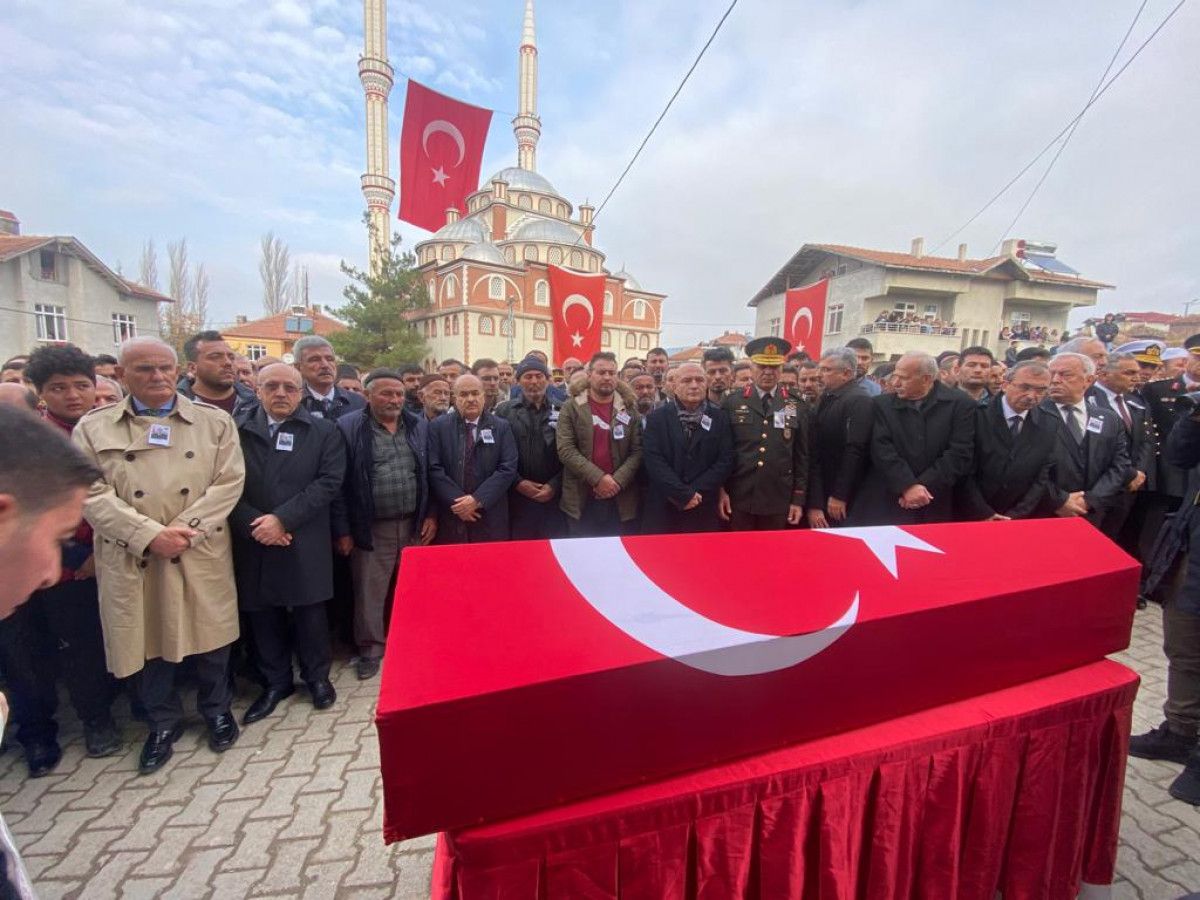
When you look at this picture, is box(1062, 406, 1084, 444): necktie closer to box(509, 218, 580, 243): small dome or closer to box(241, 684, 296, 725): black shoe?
box(241, 684, 296, 725): black shoe

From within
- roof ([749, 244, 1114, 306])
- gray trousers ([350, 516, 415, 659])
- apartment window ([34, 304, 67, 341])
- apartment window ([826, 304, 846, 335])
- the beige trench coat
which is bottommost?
gray trousers ([350, 516, 415, 659])

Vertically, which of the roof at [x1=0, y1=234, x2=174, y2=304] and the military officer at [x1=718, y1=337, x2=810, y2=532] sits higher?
the roof at [x1=0, y1=234, x2=174, y2=304]

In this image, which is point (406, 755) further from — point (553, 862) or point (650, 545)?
point (650, 545)

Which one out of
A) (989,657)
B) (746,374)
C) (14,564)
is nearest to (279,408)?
(14,564)

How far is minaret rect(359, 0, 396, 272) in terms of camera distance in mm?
33375

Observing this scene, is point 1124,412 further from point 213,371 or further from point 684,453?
point 213,371

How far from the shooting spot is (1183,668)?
2.34 metres

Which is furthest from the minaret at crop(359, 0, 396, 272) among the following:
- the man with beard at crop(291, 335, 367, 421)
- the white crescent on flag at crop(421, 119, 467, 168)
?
the man with beard at crop(291, 335, 367, 421)

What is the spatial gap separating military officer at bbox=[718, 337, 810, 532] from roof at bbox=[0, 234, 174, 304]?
28.6 meters

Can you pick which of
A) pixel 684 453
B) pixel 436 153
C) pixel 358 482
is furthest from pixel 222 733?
pixel 436 153

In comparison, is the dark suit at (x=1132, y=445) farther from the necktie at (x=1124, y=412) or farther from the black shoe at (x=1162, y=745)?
the black shoe at (x=1162, y=745)

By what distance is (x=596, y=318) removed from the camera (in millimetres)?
7898

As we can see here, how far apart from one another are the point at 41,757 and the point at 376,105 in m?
42.8

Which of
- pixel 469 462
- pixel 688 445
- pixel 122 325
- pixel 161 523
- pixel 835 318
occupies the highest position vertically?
pixel 835 318
